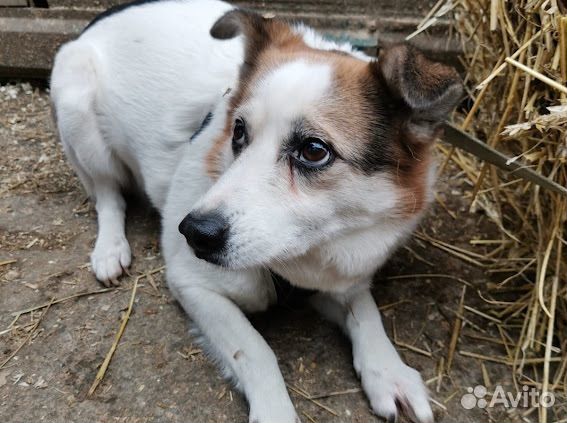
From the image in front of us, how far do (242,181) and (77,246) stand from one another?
4.93ft

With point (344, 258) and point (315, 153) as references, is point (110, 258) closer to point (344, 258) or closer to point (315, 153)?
point (344, 258)

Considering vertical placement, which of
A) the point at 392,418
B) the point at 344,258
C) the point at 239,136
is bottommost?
the point at 392,418

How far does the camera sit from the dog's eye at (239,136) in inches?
83.8

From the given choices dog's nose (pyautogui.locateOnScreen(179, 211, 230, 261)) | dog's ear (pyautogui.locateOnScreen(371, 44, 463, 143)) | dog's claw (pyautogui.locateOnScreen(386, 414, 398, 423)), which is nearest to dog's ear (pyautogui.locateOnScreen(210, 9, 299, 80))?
dog's ear (pyautogui.locateOnScreen(371, 44, 463, 143))

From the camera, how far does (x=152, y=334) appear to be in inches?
101

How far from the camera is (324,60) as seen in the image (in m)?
2.11

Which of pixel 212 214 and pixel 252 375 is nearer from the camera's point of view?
pixel 212 214

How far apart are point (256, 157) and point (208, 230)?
1.07 ft

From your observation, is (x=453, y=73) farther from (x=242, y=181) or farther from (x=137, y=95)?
(x=137, y=95)

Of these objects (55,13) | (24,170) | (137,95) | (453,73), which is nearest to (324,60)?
(453,73)

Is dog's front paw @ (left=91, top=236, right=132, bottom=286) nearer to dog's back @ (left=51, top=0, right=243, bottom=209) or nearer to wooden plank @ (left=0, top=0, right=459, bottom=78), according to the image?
dog's back @ (left=51, top=0, right=243, bottom=209)

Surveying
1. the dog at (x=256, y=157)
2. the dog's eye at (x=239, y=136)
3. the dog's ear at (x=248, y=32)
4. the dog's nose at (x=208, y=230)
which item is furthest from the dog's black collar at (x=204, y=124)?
the dog's nose at (x=208, y=230)

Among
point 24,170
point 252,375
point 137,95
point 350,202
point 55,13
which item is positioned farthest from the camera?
point 55,13

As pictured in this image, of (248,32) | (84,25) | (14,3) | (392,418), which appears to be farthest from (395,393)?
(14,3)
